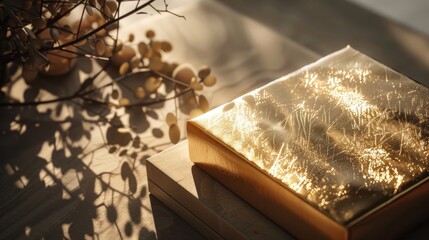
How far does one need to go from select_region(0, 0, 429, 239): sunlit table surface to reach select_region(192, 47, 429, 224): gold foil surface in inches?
5.6

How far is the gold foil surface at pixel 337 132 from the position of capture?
690 millimetres

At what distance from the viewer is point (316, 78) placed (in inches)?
33.2

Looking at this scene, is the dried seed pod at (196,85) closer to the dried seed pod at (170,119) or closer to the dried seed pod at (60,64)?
the dried seed pod at (170,119)

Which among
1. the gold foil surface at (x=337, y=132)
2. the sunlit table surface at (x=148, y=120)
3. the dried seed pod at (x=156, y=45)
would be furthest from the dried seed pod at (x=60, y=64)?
the gold foil surface at (x=337, y=132)

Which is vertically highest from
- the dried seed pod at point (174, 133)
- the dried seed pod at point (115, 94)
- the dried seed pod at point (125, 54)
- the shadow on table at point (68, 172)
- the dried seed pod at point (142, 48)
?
the dried seed pod at point (142, 48)

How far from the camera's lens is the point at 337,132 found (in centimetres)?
75

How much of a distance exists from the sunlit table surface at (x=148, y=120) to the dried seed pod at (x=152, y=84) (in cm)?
4

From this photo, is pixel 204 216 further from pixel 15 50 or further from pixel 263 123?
pixel 15 50

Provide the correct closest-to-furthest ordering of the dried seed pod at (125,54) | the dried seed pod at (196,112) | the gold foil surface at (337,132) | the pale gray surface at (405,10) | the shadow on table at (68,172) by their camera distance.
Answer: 1. the gold foil surface at (337,132)
2. the shadow on table at (68,172)
3. the dried seed pod at (196,112)
4. the dried seed pod at (125,54)
5. the pale gray surface at (405,10)

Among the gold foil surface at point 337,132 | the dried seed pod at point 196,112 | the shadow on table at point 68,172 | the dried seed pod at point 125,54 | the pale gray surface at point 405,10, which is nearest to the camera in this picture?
the gold foil surface at point 337,132

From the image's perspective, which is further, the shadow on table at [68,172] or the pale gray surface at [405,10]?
the pale gray surface at [405,10]

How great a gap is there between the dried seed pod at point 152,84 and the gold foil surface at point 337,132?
0.18 meters

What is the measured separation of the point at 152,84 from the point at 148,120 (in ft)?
0.17

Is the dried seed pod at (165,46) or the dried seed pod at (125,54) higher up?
the dried seed pod at (165,46)
